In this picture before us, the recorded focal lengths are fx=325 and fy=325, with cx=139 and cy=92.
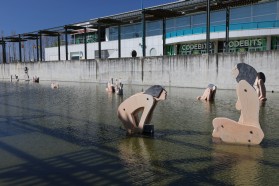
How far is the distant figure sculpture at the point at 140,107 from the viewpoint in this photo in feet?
25.8

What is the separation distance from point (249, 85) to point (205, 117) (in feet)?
12.7

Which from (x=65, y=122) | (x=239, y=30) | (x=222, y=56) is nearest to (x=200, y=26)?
(x=239, y=30)

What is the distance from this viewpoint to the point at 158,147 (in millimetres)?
6910

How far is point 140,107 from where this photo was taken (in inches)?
315

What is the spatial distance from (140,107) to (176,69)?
58.0 ft

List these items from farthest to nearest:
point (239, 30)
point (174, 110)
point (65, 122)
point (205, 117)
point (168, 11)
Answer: point (239, 30) → point (168, 11) → point (174, 110) → point (205, 117) → point (65, 122)

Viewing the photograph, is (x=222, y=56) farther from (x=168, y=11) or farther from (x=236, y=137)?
(x=236, y=137)

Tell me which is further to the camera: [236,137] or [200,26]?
[200,26]

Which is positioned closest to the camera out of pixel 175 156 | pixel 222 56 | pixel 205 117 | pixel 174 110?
pixel 175 156

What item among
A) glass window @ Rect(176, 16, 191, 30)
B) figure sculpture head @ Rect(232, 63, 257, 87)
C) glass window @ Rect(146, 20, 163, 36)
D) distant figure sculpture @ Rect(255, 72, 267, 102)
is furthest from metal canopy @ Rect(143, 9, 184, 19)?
figure sculpture head @ Rect(232, 63, 257, 87)

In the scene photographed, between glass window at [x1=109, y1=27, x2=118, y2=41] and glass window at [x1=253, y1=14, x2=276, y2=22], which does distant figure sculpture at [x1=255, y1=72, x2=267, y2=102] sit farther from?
glass window at [x1=109, y1=27, x2=118, y2=41]

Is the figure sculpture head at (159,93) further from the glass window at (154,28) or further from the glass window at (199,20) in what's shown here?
the glass window at (154,28)

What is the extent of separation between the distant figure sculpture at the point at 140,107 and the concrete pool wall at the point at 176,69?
568 inches

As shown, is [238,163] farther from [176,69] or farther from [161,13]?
[161,13]
